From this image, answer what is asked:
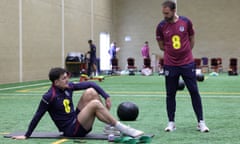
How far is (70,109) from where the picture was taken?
20.4ft

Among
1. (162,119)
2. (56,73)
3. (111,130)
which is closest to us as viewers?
(56,73)

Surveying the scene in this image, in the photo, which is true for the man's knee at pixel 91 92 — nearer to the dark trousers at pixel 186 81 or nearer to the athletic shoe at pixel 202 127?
the dark trousers at pixel 186 81

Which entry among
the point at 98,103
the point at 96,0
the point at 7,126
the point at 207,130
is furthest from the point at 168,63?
the point at 96,0

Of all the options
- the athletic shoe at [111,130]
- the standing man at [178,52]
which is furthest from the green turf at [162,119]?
the standing man at [178,52]

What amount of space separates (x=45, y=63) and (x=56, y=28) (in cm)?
228

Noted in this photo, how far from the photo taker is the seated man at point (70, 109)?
19.4 feet

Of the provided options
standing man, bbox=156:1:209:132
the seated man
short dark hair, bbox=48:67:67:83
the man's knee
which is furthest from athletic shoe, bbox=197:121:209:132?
short dark hair, bbox=48:67:67:83

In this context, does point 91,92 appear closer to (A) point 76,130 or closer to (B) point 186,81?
(A) point 76,130

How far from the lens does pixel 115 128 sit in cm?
605

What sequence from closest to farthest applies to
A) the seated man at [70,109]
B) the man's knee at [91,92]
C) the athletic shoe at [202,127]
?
the seated man at [70,109]
the man's knee at [91,92]
the athletic shoe at [202,127]

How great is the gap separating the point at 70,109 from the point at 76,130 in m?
0.30

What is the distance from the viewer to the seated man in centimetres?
592

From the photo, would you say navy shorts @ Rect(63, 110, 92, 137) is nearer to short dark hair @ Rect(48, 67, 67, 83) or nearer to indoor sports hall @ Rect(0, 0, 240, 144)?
indoor sports hall @ Rect(0, 0, 240, 144)

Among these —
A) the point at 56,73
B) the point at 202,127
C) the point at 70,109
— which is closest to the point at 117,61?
the point at 202,127
